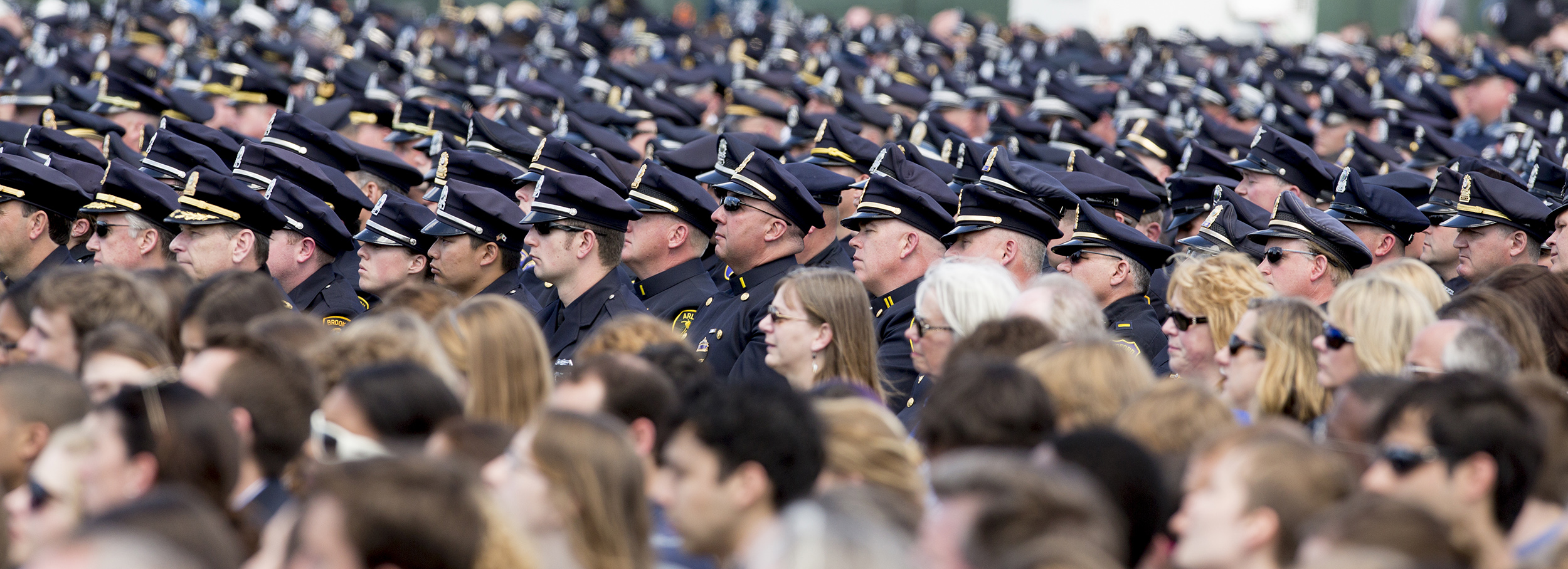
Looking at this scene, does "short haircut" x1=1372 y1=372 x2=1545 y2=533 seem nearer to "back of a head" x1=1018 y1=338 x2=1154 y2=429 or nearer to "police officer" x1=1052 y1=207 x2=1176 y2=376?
"back of a head" x1=1018 y1=338 x2=1154 y2=429

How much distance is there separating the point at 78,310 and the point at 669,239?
2.65 meters

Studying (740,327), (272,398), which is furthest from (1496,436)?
(740,327)

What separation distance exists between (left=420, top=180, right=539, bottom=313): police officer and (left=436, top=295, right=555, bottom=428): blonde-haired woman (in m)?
2.41

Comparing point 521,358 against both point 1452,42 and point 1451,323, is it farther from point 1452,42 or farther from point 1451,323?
point 1452,42

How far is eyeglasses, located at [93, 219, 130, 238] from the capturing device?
23.5ft

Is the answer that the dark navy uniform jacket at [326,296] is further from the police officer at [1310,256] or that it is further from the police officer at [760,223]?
the police officer at [1310,256]

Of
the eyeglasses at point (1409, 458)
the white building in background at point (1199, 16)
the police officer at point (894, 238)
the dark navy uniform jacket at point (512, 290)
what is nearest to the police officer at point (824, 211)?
the police officer at point (894, 238)

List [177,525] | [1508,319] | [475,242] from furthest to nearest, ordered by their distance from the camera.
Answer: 1. [475,242]
2. [1508,319]
3. [177,525]

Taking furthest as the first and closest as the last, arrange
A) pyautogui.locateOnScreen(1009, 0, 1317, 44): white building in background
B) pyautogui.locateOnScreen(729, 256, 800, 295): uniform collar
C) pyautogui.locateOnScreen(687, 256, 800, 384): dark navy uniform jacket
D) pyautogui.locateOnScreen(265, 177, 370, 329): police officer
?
pyautogui.locateOnScreen(1009, 0, 1317, 44): white building in background → pyautogui.locateOnScreen(265, 177, 370, 329): police officer → pyautogui.locateOnScreen(729, 256, 800, 295): uniform collar → pyautogui.locateOnScreen(687, 256, 800, 384): dark navy uniform jacket

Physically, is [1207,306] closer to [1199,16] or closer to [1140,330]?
[1140,330]

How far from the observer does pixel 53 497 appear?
348cm

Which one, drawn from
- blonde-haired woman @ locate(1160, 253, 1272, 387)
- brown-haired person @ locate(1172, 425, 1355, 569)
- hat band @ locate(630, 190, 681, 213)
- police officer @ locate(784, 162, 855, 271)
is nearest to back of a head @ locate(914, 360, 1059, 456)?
brown-haired person @ locate(1172, 425, 1355, 569)

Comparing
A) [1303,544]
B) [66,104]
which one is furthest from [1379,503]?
[66,104]

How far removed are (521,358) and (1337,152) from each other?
9.32 m
